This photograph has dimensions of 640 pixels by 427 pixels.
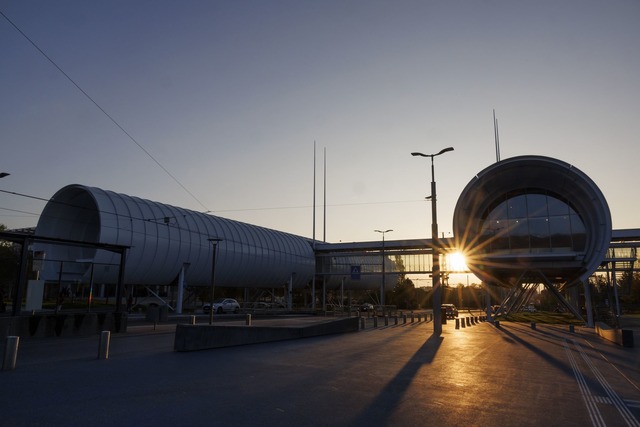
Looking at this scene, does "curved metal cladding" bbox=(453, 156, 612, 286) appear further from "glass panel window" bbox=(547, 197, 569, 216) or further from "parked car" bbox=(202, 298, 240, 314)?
"parked car" bbox=(202, 298, 240, 314)

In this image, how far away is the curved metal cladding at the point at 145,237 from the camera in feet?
116

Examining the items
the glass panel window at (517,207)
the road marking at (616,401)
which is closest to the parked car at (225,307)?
the glass panel window at (517,207)

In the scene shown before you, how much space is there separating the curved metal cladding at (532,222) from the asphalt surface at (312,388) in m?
21.6

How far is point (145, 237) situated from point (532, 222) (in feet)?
108

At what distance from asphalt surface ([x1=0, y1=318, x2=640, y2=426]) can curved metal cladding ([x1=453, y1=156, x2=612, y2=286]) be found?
21604 millimetres

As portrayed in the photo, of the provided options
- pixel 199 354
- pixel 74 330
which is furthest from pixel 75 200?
pixel 199 354

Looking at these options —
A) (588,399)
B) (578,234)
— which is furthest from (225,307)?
(588,399)

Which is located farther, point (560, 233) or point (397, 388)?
Answer: point (560, 233)

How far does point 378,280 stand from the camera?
80.7 metres

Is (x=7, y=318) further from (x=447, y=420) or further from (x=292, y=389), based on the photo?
(x=447, y=420)

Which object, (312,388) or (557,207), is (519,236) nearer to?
(557,207)

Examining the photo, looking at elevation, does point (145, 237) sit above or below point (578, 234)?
below

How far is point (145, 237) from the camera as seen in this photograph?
37688 millimetres

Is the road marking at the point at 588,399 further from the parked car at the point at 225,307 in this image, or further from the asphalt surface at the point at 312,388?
the parked car at the point at 225,307
